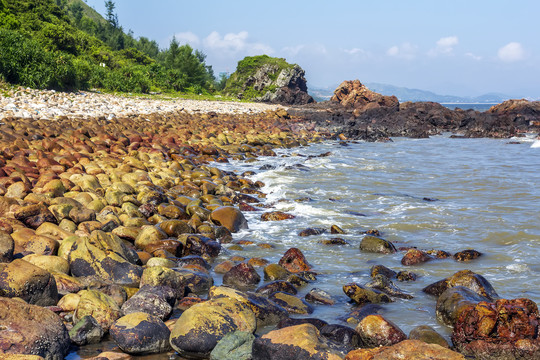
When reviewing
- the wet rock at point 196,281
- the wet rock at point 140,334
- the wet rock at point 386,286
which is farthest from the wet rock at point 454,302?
the wet rock at point 140,334

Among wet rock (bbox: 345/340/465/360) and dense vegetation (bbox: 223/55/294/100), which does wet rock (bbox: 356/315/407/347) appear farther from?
dense vegetation (bbox: 223/55/294/100)

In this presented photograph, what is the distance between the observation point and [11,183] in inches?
330

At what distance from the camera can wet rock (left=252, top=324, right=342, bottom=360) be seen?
3904 millimetres

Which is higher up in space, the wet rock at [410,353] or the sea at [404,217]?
the wet rock at [410,353]

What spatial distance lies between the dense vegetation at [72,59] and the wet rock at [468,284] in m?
23.3

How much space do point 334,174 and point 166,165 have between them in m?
5.88

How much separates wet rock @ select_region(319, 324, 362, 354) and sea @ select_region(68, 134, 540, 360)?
0.58m

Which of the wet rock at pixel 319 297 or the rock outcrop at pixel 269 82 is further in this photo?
the rock outcrop at pixel 269 82

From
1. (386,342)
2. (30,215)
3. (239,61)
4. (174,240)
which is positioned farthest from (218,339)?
(239,61)

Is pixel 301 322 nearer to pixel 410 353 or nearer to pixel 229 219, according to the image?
pixel 410 353

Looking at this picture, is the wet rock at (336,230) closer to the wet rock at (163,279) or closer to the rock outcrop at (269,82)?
the wet rock at (163,279)

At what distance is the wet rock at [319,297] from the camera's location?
18.8 ft

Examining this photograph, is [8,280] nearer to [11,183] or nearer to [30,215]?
[30,215]

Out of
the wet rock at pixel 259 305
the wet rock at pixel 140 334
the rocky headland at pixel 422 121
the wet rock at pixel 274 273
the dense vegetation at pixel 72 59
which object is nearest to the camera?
the wet rock at pixel 140 334
